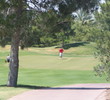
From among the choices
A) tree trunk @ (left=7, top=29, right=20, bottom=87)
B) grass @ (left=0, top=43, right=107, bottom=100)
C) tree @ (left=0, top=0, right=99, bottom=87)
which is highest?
tree @ (left=0, top=0, right=99, bottom=87)

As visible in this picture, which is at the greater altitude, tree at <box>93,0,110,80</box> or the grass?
tree at <box>93,0,110,80</box>

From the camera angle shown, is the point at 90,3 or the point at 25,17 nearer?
the point at 25,17

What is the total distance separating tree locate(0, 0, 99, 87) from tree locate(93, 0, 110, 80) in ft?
17.9

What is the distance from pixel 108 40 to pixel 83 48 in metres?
57.2

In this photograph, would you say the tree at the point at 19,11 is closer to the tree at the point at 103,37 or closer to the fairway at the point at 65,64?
the tree at the point at 103,37

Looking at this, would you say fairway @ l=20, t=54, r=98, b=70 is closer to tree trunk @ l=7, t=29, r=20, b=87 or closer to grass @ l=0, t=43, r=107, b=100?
grass @ l=0, t=43, r=107, b=100

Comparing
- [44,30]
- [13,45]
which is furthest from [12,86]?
[44,30]

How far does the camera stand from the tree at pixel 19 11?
17484mm

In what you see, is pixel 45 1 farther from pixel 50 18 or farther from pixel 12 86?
pixel 12 86

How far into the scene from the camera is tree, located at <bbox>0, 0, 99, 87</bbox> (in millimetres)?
17484

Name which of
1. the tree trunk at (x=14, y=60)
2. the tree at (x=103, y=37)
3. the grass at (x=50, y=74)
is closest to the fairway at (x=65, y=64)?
the grass at (x=50, y=74)

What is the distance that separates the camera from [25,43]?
2017cm

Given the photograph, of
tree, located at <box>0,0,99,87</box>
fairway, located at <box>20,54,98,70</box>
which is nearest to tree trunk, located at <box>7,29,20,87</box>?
tree, located at <box>0,0,99,87</box>

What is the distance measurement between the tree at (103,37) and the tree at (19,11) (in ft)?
17.9
